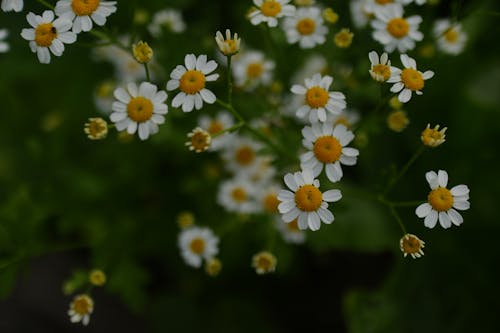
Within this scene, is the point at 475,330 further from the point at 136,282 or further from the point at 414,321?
the point at 136,282

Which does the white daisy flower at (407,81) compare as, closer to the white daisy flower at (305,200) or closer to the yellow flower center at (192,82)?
the white daisy flower at (305,200)

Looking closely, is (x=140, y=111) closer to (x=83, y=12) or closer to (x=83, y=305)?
(x=83, y=12)

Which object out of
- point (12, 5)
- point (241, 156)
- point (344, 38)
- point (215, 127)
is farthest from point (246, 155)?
point (12, 5)

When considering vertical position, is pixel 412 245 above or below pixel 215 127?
above

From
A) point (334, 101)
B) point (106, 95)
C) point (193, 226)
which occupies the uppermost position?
point (334, 101)

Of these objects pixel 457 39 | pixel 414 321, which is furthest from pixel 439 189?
pixel 414 321

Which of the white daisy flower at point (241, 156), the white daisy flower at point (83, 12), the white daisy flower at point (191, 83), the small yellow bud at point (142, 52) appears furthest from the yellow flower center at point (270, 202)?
the white daisy flower at point (83, 12)

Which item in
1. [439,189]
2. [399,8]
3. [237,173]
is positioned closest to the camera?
[439,189]
